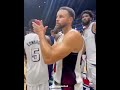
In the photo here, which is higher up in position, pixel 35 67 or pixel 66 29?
pixel 66 29

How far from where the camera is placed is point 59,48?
10.7 feet

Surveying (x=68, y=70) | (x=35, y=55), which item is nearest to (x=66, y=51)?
(x=68, y=70)

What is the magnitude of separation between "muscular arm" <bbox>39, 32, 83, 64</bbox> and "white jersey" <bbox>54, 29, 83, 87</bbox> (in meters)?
0.04

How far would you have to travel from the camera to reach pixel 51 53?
10.7 ft

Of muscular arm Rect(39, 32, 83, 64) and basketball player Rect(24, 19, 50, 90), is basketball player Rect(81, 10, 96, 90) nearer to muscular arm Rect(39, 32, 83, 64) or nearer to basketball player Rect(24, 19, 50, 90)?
muscular arm Rect(39, 32, 83, 64)

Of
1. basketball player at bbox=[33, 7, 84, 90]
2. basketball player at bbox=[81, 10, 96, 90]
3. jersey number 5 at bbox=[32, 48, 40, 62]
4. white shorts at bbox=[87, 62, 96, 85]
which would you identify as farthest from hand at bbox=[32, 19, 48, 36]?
white shorts at bbox=[87, 62, 96, 85]

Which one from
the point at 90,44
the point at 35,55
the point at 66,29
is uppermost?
the point at 66,29

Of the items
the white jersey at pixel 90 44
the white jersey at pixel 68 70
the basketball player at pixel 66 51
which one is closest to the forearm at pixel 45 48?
the basketball player at pixel 66 51

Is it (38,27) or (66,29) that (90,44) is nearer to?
(66,29)

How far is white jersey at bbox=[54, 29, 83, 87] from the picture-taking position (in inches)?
129
